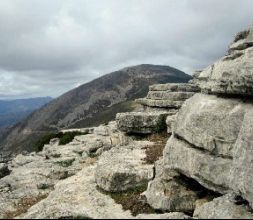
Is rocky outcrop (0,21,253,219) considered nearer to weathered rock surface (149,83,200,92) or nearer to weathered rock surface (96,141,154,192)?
weathered rock surface (96,141,154,192)

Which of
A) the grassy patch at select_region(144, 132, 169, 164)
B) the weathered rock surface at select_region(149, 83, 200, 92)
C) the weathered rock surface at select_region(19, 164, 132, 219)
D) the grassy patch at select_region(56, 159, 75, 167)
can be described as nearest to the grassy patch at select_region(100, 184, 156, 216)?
the weathered rock surface at select_region(19, 164, 132, 219)

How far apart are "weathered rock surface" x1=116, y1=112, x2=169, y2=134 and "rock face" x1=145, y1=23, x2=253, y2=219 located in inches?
877

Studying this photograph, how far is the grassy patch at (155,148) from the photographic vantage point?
1545 inches

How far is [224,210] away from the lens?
896 inches

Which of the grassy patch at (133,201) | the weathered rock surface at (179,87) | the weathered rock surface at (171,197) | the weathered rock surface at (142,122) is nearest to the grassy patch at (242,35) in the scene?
the weathered rock surface at (171,197)

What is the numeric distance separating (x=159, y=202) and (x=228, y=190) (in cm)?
465

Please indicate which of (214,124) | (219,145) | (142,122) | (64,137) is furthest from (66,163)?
(64,137)

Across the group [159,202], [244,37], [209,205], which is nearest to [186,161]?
[159,202]

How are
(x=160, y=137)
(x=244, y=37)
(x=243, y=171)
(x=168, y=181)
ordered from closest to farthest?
(x=243, y=171), (x=168, y=181), (x=244, y=37), (x=160, y=137)

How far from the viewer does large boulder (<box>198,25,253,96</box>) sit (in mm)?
26047

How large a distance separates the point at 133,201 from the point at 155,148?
1505 cm

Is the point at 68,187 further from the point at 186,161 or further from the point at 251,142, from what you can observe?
the point at 251,142

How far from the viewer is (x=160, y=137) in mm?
51875

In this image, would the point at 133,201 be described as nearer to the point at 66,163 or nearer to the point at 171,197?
the point at 171,197
